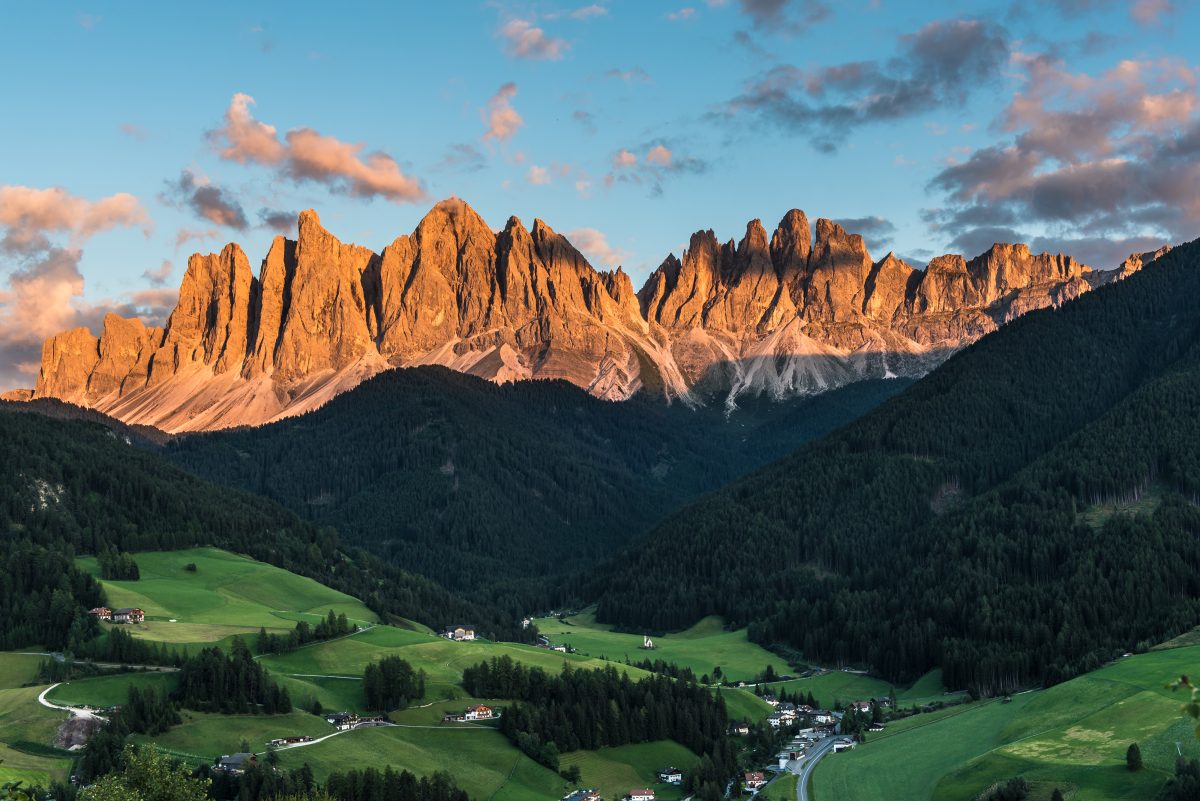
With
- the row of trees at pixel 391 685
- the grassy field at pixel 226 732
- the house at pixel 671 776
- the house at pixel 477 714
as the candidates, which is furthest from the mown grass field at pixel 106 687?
the house at pixel 671 776

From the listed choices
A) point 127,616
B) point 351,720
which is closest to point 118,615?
point 127,616

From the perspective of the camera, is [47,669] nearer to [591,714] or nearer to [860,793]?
[591,714]

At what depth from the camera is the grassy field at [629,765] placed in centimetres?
15838

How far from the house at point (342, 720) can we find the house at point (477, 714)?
14.6 meters

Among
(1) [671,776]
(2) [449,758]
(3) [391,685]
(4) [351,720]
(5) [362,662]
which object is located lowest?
(1) [671,776]

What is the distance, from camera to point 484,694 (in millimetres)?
180125

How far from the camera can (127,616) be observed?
7657 inches

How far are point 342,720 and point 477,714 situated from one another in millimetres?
18169

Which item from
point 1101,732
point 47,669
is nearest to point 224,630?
point 47,669

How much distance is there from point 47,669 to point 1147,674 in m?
145

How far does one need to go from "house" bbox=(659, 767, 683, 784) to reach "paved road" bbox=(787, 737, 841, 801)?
1402 centimetres

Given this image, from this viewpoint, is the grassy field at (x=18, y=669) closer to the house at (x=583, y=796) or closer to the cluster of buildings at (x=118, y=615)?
the cluster of buildings at (x=118, y=615)

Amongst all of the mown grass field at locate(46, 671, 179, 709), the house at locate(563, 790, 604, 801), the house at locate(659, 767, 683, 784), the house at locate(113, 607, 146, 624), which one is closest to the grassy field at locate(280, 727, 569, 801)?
the house at locate(563, 790, 604, 801)

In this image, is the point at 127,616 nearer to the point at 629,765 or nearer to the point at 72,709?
the point at 72,709
